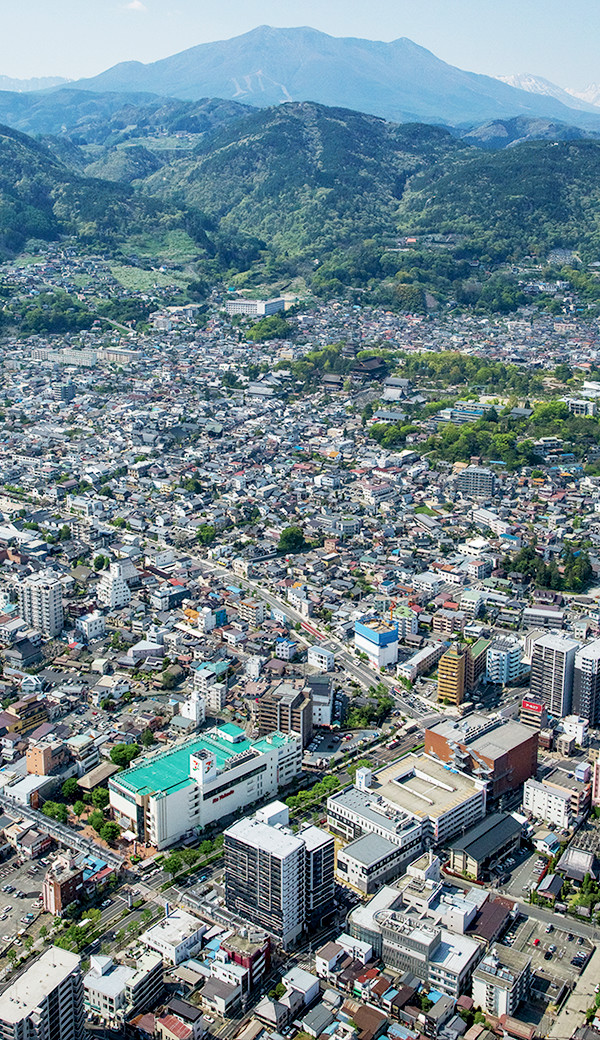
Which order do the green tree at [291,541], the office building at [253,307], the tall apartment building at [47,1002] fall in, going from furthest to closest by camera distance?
the office building at [253,307] < the green tree at [291,541] < the tall apartment building at [47,1002]

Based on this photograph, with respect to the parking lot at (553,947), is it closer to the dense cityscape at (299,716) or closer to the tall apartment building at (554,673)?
the dense cityscape at (299,716)

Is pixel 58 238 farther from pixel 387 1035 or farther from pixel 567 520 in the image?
pixel 387 1035

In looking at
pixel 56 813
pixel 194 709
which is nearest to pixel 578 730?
pixel 194 709

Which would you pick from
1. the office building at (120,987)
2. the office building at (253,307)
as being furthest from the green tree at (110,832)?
the office building at (253,307)

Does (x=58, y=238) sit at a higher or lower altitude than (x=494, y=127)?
lower

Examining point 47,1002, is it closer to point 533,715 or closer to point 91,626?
point 533,715

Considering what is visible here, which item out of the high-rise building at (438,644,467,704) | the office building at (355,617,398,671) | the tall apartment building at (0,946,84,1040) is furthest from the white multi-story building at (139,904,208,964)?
the office building at (355,617,398,671)

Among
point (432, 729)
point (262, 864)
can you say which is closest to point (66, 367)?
point (432, 729)
